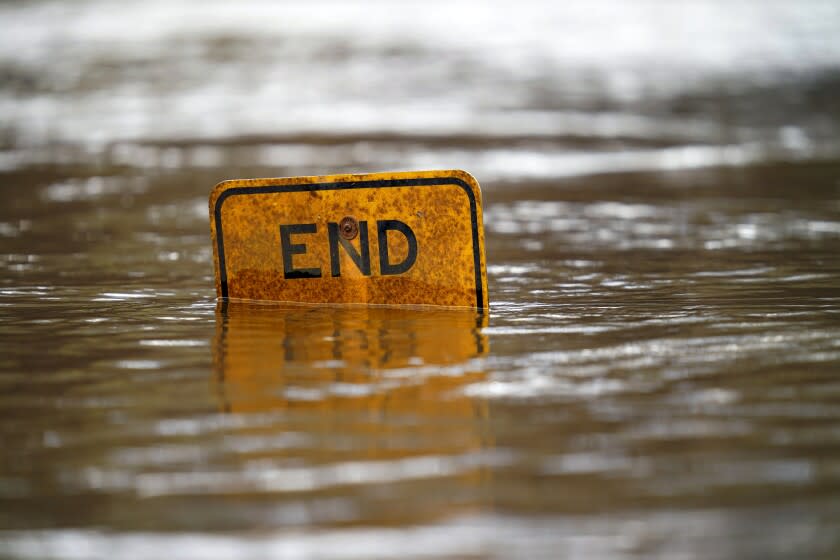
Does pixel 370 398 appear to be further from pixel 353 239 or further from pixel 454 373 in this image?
pixel 353 239

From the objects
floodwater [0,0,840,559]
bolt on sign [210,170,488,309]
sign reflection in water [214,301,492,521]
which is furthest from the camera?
bolt on sign [210,170,488,309]

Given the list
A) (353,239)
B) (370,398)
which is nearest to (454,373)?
(370,398)

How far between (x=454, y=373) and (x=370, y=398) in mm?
227

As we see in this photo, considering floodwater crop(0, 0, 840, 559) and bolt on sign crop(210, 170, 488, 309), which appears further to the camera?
bolt on sign crop(210, 170, 488, 309)

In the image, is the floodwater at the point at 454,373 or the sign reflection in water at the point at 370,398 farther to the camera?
the sign reflection in water at the point at 370,398

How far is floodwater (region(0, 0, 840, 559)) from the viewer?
1.34 m

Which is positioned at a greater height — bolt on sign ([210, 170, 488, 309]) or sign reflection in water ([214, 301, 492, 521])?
bolt on sign ([210, 170, 488, 309])

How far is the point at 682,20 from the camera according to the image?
14102 millimetres

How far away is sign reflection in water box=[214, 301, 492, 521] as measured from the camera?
57.6 inches

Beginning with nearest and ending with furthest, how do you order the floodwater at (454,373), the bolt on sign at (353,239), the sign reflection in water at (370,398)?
the floodwater at (454,373), the sign reflection in water at (370,398), the bolt on sign at (353,239)

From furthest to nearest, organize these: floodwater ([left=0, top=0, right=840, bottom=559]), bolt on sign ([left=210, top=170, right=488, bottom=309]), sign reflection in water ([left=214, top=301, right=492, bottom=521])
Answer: bolt on sign ([left=210, top=170, right=488, bottom=309]) < sign reflection in water ([left=214, top=301, right=492, bottom=521]) < floodwater ([left=0, top=0, right=840, bottom=559])

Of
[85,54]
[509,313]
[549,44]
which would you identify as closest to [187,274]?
[509,313]

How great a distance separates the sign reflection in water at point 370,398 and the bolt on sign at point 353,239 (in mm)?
92

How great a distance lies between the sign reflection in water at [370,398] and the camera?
4.80 ft
